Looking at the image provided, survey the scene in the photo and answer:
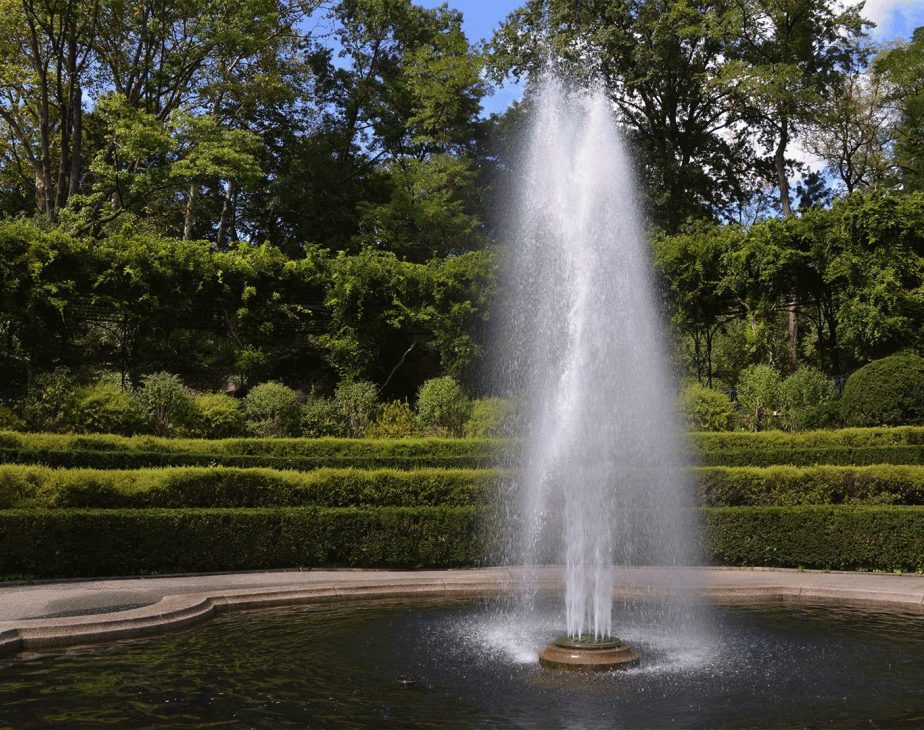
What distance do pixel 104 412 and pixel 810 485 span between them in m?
11.9

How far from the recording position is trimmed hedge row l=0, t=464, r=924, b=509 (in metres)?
10.2

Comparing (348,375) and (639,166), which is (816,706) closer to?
(348,375)

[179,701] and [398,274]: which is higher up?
[398,274]

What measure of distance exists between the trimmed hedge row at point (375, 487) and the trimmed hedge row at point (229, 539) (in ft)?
1.79

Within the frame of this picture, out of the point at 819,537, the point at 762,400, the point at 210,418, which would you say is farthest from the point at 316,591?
the point at 762,400

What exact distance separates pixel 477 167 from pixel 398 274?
36.4 ft

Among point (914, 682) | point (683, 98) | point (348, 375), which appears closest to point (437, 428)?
point (348, 375)

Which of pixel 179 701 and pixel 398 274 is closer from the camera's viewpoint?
pixel 179 701

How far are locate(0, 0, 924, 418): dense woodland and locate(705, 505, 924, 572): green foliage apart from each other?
27.0ft

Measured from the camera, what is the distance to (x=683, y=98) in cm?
2880

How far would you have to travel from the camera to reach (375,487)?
1145 centimetres

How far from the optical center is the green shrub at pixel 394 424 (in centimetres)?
1714

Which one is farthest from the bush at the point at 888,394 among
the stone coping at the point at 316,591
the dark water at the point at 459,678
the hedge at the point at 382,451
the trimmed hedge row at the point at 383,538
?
the dark water at the point at 459,678

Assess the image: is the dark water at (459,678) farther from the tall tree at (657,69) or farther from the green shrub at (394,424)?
the tall tree at (657,69)
